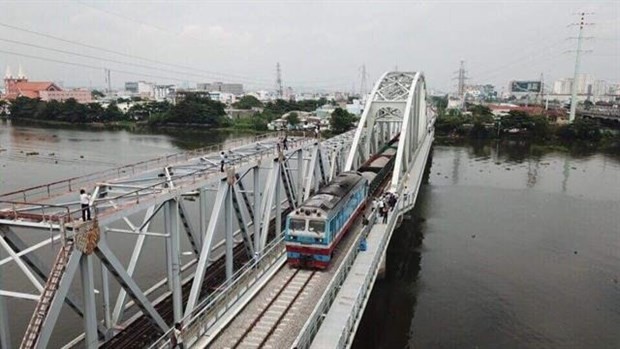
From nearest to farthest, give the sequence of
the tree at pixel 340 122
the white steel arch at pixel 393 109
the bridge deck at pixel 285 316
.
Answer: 1. the bridge deck at pixel 285 316
2. the white steel arch at pixel 393 109
3. the tree at pixel 340 122

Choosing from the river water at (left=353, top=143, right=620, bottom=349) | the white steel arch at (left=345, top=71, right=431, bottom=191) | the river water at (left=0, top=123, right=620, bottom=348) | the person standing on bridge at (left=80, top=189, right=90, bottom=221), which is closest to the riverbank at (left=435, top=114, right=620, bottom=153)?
the river water at (left=0, top=123, right=620, bottom=348)

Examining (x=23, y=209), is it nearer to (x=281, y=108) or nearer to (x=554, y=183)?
(x=554, y=183)

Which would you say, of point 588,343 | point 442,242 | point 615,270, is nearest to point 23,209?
point 588,343

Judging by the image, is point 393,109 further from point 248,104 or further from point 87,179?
point 248,104

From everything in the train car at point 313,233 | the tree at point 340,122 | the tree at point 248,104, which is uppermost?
the tree at point 248,104

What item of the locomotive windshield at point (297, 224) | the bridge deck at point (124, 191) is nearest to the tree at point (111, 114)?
the bridge deck at point (124, 191)

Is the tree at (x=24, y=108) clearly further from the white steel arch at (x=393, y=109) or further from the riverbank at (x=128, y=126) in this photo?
the white steel arch at (x=393, y=109)

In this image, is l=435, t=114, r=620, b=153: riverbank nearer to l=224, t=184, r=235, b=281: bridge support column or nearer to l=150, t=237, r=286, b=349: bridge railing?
l=150, t=237, r=286, b=349: bridge railing
